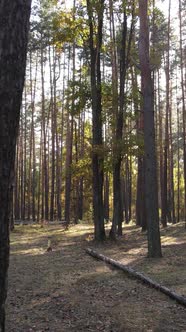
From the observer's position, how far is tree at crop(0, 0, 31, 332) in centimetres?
301

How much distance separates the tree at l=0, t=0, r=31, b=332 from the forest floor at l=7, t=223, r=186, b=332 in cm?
279

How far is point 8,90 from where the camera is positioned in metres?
3.04

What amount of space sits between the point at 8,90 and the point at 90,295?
16.5 ft

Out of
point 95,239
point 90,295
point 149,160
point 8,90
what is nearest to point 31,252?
point 95,239

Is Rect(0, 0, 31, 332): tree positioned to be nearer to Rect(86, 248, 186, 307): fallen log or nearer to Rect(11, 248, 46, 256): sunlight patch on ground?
Rect(86, 248, 186, 307): fallen log

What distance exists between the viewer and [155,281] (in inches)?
308

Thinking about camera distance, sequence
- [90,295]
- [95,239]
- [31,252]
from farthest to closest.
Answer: [95,239], [31,252], [90,295]

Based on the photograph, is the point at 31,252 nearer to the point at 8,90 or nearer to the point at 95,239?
the point at 95,239

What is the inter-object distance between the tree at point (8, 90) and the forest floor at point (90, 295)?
2.79 metres

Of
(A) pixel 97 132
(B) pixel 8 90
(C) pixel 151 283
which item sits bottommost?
(C) pixel 151 283

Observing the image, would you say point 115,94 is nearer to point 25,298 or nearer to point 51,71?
point 25,298

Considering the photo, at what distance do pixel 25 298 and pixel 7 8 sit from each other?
539cm

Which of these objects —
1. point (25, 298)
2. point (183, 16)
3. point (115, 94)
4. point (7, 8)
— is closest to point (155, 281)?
point (25, 298)

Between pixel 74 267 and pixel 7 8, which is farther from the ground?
pixel 7 8
